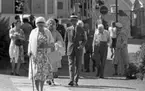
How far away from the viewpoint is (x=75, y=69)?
14.8 m

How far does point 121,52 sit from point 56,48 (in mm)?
3896

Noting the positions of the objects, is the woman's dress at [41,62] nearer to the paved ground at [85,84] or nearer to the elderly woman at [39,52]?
the elderly woman at [39,52]

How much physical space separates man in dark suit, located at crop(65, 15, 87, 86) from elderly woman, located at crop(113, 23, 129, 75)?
3.15 metres

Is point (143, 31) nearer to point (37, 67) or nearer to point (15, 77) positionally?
point (15, 77)

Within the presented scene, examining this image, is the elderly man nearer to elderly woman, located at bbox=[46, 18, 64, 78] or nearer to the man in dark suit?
the man in dark suit

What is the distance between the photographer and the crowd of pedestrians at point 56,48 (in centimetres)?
1219

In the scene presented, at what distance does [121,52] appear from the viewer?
58.5 ft

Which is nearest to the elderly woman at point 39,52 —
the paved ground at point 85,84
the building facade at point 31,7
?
the paved ground at point 85,84

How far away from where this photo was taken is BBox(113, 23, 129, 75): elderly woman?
695 inches

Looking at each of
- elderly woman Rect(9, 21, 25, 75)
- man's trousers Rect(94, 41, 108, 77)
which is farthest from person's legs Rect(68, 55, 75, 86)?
elderly woman Rect(9, 21, 25, 75)

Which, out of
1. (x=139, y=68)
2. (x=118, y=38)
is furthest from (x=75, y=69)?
(x=118, y=38)

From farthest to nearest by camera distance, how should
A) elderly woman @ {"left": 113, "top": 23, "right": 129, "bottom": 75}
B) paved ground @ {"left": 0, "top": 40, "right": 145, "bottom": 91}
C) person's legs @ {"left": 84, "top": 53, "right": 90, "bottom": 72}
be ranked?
person's legs @ {"left": 84, "top": 53, "right": 90, "bottom": 72} → elderly woman @ {"left": 113, "top": 23, "right": 129, "bottom": 75} → paved ground @ {"left": 0, "top": 40, "right": 145, "bottom": 91}

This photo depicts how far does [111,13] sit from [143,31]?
4.53m

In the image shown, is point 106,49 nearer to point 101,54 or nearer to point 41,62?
point 101,54
